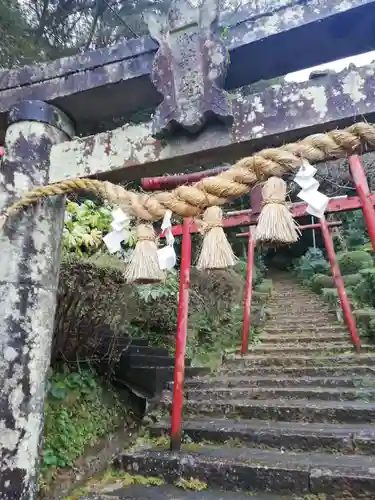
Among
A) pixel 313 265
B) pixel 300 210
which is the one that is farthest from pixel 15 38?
pixel 313 265

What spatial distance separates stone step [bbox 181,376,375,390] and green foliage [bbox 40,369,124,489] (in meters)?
1.12

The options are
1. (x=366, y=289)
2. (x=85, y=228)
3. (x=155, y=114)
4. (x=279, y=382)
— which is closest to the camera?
(x=155, y=114)

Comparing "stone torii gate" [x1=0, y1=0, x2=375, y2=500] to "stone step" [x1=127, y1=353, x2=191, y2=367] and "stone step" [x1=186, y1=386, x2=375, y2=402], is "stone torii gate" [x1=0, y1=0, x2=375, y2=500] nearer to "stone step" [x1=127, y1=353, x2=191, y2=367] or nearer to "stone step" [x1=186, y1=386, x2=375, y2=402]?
"stone step" [x1=127, y1=353, x2=191, y2=367]

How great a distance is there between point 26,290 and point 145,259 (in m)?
0.77

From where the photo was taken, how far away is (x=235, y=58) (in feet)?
7.42

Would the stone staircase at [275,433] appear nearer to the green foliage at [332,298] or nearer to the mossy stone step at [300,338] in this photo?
the mossy stone step at [300,338]

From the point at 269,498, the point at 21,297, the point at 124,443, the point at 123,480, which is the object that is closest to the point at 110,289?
the point at 124,443

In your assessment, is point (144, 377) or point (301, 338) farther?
point (301, 338)

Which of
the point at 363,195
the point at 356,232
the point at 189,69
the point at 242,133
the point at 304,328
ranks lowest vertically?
the point at 304,328

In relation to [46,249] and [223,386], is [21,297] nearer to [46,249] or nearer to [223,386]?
[46,249]

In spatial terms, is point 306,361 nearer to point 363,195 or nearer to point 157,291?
point 157,291

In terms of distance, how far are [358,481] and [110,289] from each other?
9.51 feet

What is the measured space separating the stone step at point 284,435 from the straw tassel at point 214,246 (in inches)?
89.0

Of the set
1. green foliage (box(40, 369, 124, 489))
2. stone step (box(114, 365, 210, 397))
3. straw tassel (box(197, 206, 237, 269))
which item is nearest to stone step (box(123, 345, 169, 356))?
stone step (box(114, 365, 210, 397))
